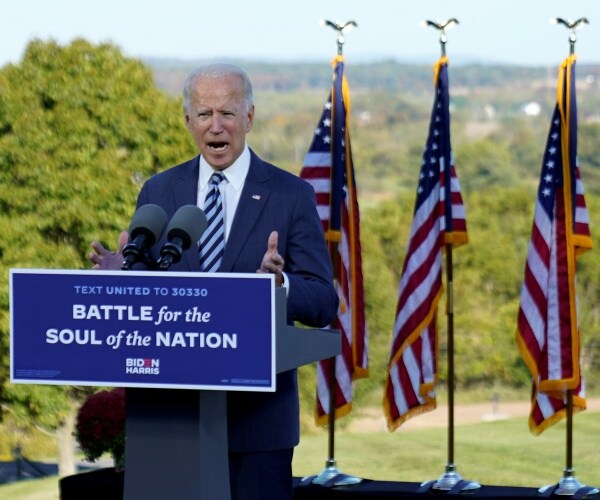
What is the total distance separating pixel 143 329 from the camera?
340 centimetres

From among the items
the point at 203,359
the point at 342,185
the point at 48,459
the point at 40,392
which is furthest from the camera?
the point at 48,459

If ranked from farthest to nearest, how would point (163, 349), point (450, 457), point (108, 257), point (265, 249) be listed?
point (450, 457) < point (265, 249) < point (108, 257) < point (163, 349)

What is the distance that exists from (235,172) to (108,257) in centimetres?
45

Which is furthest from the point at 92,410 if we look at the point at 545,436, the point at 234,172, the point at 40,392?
the point at 545,436

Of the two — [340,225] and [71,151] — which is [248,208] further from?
[71,151]

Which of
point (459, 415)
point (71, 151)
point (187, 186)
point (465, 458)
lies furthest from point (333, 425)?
point (459, 415)

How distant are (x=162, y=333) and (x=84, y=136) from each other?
21866 mm

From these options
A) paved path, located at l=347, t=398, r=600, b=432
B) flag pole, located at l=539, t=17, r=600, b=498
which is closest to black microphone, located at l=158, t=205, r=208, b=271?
flag pole, located at l=539, t=17, r=600, b=498

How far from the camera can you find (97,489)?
8547 millimetres

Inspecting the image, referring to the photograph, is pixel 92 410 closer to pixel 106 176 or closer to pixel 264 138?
pixel 106 176

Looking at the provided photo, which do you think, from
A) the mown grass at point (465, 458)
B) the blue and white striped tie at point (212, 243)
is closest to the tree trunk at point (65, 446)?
the mown grass at point (465, 458)

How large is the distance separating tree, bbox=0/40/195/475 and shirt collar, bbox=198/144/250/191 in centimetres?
2007

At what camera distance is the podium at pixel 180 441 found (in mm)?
3525

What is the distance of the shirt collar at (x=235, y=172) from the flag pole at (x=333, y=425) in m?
5.20
